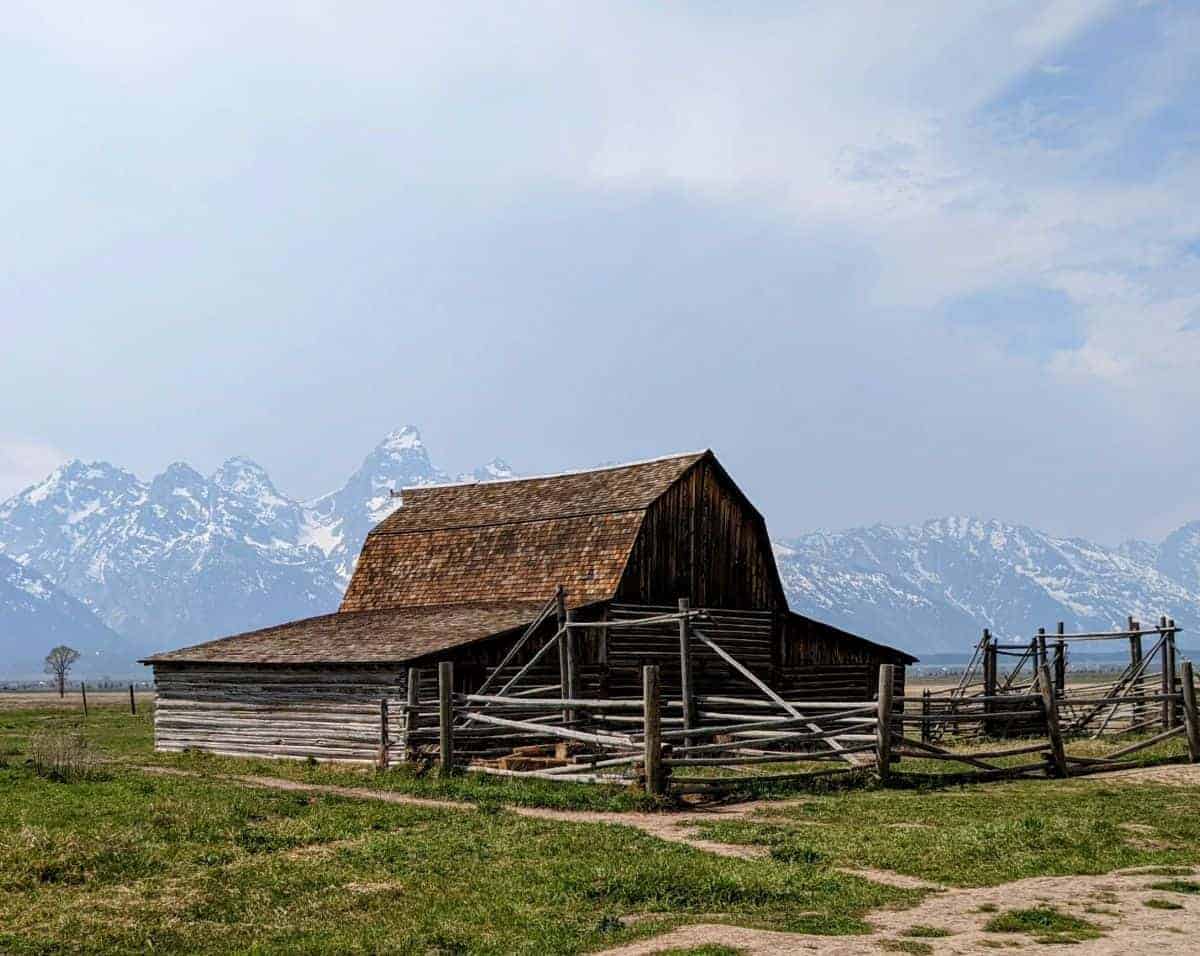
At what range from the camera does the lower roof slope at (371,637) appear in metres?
29.2

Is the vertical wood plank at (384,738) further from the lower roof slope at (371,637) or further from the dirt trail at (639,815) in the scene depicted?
the dirt trail at (639,815)

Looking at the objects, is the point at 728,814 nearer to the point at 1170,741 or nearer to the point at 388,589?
the point at 1170,741

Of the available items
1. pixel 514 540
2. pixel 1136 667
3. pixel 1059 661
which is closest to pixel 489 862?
pixel 514 540

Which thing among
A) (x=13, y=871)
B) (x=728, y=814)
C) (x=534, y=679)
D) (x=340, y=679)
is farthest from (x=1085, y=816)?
(x=340, y=679)

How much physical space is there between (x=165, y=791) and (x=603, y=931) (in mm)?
12577

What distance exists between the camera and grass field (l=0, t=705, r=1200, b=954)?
1157cm

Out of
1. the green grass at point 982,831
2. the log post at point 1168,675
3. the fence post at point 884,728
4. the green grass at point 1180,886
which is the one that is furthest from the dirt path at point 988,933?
the log post at point 1168,675

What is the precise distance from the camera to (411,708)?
2588 cm

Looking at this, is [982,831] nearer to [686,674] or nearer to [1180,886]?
[1180,886]

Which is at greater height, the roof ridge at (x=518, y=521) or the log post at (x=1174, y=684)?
the roof ridge at (x=518, y=521)

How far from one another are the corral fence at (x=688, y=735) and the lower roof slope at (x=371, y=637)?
1.33 meters

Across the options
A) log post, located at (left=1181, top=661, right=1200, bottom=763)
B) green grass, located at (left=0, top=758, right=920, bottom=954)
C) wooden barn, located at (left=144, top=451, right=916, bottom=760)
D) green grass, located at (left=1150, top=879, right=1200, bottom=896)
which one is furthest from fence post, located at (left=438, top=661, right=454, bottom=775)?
log post, located at (left=1181, top=661, right=1200, bottom=763)

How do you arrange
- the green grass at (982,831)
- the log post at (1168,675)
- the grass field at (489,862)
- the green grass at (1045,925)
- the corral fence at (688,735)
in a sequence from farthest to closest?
the log post at (1168,675) < the corral fence at (688,735) < the green grass at (982,831) < the grass field at (489,862) < the green grass at (1045,925)

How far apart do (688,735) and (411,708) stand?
7354 mm
